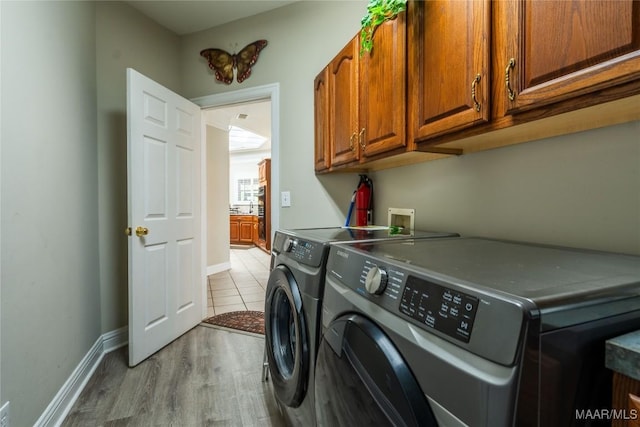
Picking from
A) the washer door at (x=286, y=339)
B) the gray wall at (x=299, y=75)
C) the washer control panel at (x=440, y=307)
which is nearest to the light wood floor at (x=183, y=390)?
the washer door at (x=286, y=339)

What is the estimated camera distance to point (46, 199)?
146 centimetres

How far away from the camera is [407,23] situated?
120 cm

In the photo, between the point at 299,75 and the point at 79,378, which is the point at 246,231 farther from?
the point at 79,378

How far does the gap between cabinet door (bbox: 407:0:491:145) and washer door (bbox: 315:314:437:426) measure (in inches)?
28.0

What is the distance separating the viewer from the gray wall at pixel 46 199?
3.93 ft

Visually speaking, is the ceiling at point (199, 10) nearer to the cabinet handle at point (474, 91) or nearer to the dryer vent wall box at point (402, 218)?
the dryer vent wall box at point (402, 218)

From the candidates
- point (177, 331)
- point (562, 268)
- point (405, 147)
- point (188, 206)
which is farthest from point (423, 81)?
→ point (177, 331)

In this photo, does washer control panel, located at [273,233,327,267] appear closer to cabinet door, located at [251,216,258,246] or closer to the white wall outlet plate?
the white wall outlet plate

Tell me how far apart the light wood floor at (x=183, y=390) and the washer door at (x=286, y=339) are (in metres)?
0.38

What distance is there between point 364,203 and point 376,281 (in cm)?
138

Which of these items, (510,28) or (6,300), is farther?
(6,300)

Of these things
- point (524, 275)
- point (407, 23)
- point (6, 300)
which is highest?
point (407, 23)

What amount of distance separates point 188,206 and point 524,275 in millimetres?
2407

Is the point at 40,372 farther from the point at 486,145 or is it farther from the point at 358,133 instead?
the point at 486,145
